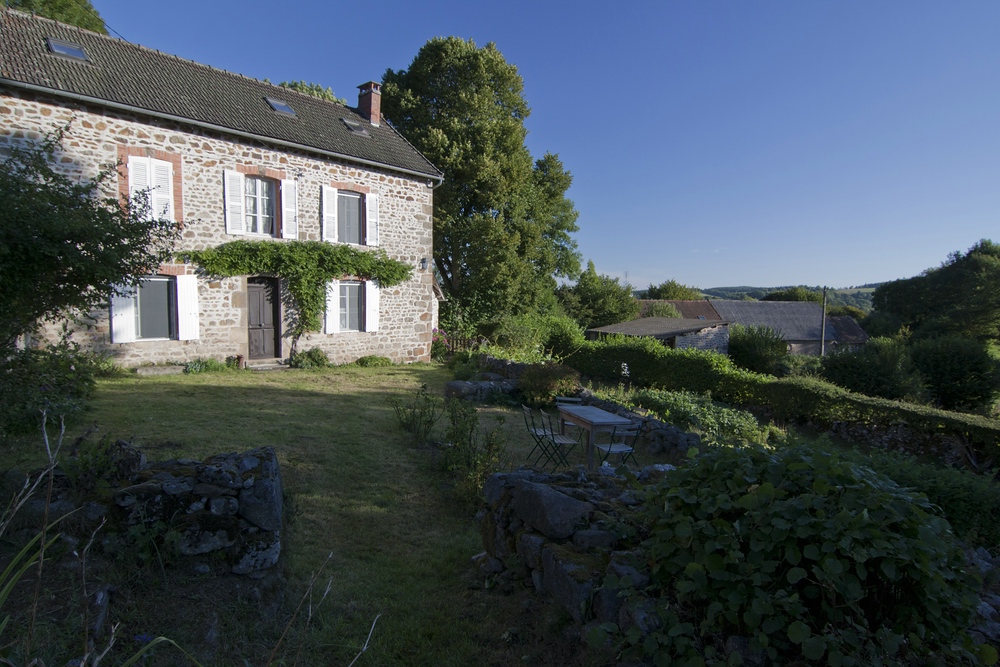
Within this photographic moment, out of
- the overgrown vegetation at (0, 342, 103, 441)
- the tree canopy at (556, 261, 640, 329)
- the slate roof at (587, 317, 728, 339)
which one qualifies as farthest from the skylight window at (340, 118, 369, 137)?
the tree canopy at (556, 261, 640, 329)

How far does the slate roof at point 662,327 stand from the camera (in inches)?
974

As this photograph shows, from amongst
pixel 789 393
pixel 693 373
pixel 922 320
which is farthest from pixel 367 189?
pixel 922 320

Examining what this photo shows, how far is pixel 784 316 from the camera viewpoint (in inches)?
1725

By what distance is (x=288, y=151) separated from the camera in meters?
13.0

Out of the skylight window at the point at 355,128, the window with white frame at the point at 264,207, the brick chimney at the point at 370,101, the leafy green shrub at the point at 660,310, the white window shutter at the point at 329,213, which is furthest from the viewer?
the leafy green shrub at the point at 660,310

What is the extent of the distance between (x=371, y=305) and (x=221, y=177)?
456 centimetres

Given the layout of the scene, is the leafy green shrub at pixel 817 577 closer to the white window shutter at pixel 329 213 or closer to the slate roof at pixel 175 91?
the slate roof at pixel 175 91

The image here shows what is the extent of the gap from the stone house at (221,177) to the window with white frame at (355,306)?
0.04 m

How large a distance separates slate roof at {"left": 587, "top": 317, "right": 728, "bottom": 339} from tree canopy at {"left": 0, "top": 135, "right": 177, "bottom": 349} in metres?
21.6

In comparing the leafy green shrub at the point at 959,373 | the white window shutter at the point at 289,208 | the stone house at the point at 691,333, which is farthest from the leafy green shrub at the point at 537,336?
the leafy green shrub at the point at 959,373

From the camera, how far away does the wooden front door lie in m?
13.0

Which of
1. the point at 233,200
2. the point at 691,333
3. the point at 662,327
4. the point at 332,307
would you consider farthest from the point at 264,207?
the point at 691,333

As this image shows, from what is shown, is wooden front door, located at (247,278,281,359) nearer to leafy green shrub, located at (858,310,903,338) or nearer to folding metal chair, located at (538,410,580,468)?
folding metal chair, located at (538,410,580,468)

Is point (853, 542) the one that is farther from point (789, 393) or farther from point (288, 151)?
point (288, 151)
